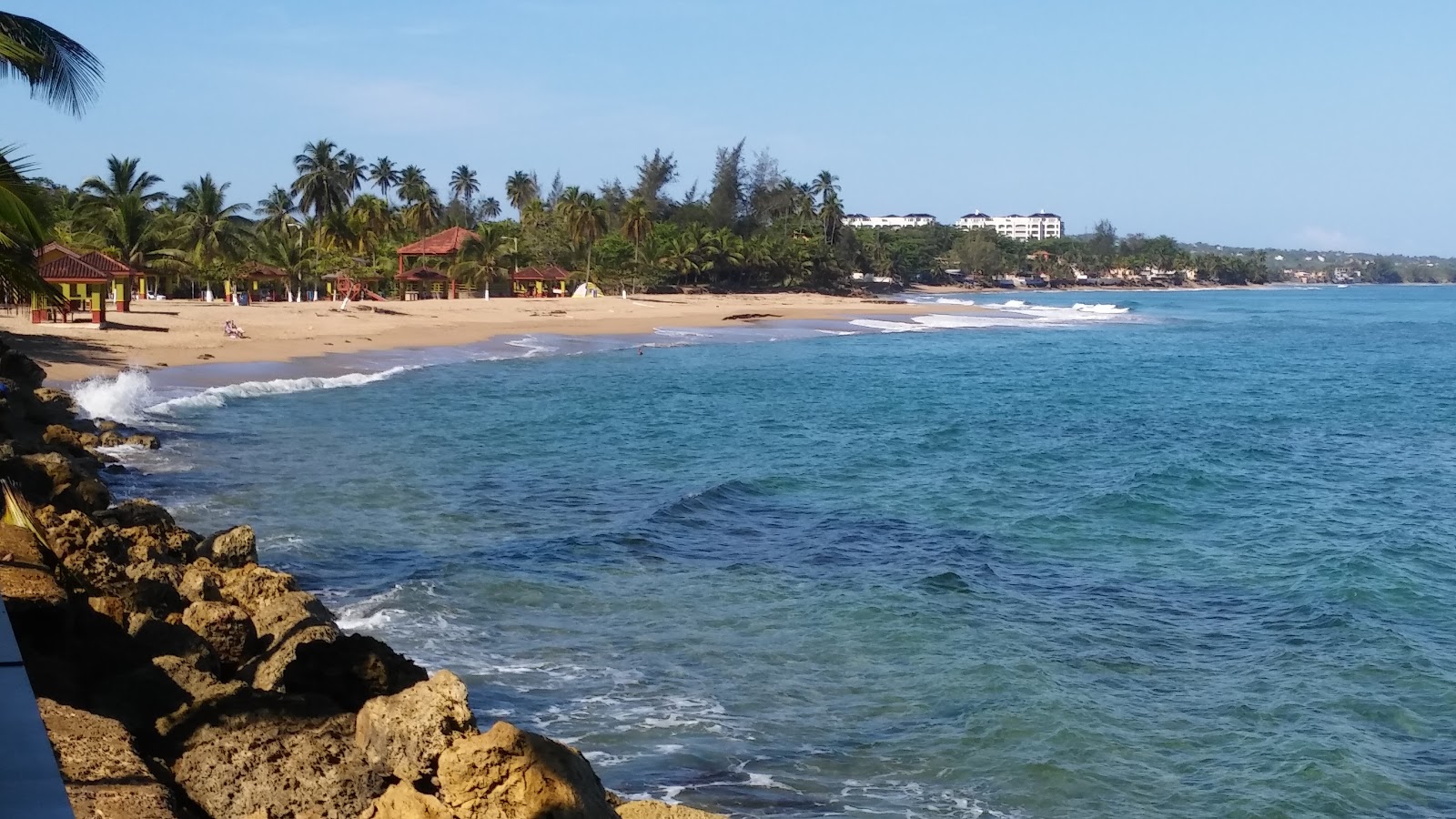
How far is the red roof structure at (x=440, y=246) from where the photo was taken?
7088 cm

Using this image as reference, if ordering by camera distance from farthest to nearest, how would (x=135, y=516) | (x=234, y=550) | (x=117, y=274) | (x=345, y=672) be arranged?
(x=117, y=274) → (x=135, y=516) → (x=234, y=550) → (x=345, y=672)

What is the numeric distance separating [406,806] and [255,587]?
16.6 ft

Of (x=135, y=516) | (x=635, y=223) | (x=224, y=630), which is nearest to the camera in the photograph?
(x=224, y=630)

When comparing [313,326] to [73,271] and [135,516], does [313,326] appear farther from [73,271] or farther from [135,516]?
[135,516]

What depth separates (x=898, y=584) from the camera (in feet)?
49.3

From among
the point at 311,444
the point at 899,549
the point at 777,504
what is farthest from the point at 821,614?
the point at 311,444

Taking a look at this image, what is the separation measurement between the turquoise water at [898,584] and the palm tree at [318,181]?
116 feet

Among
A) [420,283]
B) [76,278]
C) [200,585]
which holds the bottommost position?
[200,585]

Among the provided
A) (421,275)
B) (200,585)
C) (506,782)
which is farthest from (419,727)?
(421,275)

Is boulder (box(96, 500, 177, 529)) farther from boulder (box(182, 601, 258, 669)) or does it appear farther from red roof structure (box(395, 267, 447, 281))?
red roof structure (box(395, 267, 447, 281))

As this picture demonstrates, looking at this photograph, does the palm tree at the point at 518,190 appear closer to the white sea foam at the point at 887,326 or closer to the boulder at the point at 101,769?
the white sea foam at the point at 887,326

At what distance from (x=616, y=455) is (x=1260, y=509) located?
11.9 metres

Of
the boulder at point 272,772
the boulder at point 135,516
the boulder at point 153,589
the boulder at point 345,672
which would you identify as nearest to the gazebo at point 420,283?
the boulder at point 135,516

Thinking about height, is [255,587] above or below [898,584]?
above
